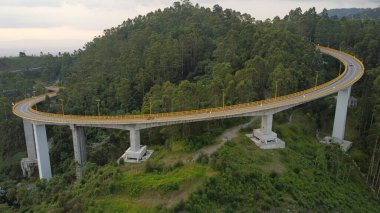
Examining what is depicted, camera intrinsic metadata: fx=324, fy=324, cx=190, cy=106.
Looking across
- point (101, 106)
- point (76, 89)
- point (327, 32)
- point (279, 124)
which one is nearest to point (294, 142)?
point (279, 124)

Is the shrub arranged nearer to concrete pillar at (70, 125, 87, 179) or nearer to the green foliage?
the green foliage

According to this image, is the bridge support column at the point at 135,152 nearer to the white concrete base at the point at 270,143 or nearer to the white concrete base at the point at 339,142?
the white concrete base at the point at 270,143

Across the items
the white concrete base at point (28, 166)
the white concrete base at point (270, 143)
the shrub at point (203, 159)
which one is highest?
the shrub at point (203, 159)


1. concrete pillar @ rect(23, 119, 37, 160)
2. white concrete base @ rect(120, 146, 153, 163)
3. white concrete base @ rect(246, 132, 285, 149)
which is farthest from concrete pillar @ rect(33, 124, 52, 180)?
white concrete base @ rect(246, 132, 285, 149)

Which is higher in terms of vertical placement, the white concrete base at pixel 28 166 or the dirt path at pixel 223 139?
the dirt path at pixel 223 139

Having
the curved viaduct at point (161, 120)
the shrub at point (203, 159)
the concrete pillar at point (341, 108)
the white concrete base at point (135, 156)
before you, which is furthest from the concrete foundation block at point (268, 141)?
the white concrete base at point (135, 156)

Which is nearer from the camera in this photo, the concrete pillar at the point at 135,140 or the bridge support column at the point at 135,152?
the bridge support column at the point at 135,152
